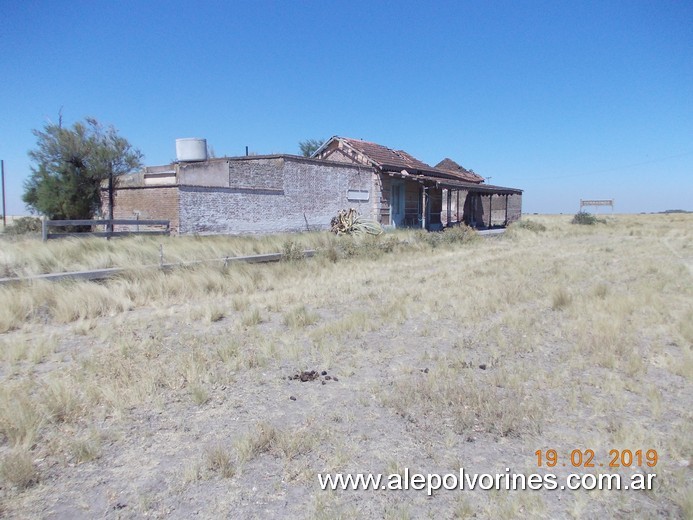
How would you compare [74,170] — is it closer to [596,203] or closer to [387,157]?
[387,157]

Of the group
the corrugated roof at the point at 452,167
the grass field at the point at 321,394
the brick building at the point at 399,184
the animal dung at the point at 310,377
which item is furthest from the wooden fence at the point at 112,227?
the corrugated roof at the point at 452,167

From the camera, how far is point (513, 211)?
41188 mm

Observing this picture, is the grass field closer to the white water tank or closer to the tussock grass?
the tussock grass

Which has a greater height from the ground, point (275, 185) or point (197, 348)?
point (275, 185)

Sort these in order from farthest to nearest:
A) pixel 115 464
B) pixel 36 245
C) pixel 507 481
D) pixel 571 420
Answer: pixel 36 245 < pixel 571 420 < pixel 115 464 < pixel 507 481

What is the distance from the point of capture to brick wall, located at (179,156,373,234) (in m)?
17.1

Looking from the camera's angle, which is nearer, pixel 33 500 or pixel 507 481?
pixel 33 500

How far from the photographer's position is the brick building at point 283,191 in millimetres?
17109

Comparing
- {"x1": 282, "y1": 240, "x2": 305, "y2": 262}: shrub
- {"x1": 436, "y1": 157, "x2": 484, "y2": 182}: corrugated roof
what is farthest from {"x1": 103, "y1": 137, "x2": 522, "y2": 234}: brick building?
{"x1": 436, "y1": 157, "x2": 484, "y2": 182}: corrugated roof

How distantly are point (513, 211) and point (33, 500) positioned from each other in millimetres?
41982

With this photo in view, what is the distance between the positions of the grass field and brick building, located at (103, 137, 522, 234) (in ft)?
23.5

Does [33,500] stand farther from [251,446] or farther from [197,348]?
[197,348]

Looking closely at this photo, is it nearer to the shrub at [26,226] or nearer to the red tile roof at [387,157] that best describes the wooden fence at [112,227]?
the shrub at [26,226]


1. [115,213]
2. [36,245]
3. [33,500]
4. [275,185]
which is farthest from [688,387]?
[115,213]
